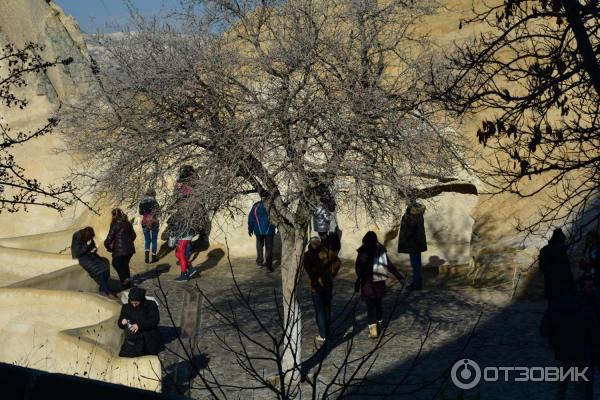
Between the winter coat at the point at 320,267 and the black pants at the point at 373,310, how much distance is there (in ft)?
2.32

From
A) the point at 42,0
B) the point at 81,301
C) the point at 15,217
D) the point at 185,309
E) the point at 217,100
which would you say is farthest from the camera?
the point at 42,0

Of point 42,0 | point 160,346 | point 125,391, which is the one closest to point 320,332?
point 160,346

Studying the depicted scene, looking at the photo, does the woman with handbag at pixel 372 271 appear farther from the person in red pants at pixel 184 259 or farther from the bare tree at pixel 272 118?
the person in red pants at pixel 184 259

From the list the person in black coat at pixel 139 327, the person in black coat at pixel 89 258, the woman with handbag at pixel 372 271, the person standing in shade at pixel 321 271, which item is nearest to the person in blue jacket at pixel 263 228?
the person in black coat at pixel 89 258

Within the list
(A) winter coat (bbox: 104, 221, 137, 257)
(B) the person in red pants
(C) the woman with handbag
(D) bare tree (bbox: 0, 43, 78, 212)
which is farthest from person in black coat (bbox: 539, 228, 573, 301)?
(A) winter coat (bbox: 104, 221, 137, 257)

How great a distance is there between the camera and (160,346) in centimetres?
1272

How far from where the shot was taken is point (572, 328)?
9891 mm

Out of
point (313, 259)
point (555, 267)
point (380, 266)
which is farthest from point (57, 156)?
point (555, 267)

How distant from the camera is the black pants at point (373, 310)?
14.2m

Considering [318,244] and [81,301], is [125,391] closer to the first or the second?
[318,244]

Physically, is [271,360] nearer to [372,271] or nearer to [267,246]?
[372,271]

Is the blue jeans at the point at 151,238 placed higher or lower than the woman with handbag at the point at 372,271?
higher

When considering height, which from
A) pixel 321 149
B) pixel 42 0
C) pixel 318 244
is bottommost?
pixel 318 244

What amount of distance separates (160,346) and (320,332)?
2.64 meters
